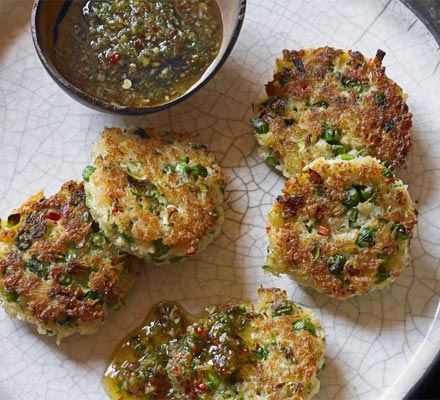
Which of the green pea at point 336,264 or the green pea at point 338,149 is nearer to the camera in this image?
the green pea at point 336,264

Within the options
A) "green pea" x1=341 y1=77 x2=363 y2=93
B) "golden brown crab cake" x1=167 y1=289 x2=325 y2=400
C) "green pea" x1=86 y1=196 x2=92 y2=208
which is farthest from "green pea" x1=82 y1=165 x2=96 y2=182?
"green pea" x1=341 y1=77 x2=363 y2=93

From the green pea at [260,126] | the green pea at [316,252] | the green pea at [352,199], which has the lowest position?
the green pea at [316,252]

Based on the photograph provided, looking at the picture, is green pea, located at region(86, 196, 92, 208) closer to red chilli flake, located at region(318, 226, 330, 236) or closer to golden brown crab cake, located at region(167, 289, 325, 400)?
golden brown crab cake, located at region(167, 289, 325, 400)

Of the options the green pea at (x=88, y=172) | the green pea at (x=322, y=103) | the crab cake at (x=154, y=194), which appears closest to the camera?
the crab cake at (x=154, y=194)

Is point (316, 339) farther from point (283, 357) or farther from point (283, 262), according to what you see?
point (283, 262)

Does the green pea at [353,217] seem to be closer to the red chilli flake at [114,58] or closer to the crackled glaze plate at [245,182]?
the crackled glaze plate at [245,182]

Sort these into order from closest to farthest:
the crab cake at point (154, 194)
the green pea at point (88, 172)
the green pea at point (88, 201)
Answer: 1. the crab cake at point (154, 194)
2. the green pea at point (88, 201)
3. the green pea at point (88, 172)

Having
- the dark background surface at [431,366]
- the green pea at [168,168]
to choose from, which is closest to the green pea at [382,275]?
the dark background surface at [431,366]
